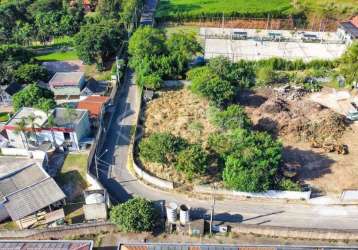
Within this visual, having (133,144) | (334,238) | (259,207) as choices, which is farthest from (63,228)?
(334,238)

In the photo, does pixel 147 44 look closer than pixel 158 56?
Yes

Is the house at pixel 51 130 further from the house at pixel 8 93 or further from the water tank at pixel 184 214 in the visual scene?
Result: the water tank at pixel 184 214

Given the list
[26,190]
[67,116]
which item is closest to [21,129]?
[67,116]

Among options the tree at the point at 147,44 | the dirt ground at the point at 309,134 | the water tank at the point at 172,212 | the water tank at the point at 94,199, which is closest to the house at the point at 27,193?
the water tank at the point at 94,199

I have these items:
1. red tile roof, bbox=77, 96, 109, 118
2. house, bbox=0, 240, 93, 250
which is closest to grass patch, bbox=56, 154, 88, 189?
red tile roof, bbox=77, 96, 109, 118

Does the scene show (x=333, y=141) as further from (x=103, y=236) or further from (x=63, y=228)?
(x=63, y=228)

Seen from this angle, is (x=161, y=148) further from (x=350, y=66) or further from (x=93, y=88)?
(x=350, y=66)
